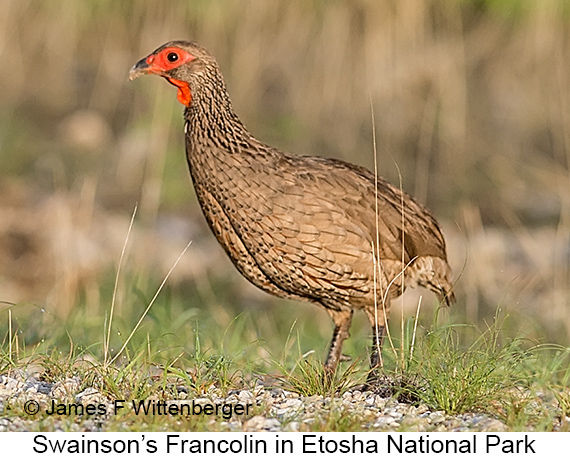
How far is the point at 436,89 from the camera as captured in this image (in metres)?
11.4

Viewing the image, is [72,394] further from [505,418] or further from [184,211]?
[184,211]

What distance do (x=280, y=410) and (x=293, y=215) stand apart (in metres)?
1.12

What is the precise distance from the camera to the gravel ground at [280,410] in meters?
4.09

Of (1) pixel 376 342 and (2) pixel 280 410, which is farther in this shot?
(1) pixel 376 342

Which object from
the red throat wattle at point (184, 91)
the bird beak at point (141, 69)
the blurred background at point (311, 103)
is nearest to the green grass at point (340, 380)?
the red throat wattle at point (184, 91)

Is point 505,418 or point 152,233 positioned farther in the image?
point 152,233

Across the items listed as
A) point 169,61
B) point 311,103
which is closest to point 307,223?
point 169,61

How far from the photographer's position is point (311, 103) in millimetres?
11641

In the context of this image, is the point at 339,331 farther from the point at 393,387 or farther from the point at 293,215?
the point at 393,387

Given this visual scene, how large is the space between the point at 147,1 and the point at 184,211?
232 cm

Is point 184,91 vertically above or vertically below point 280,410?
above
